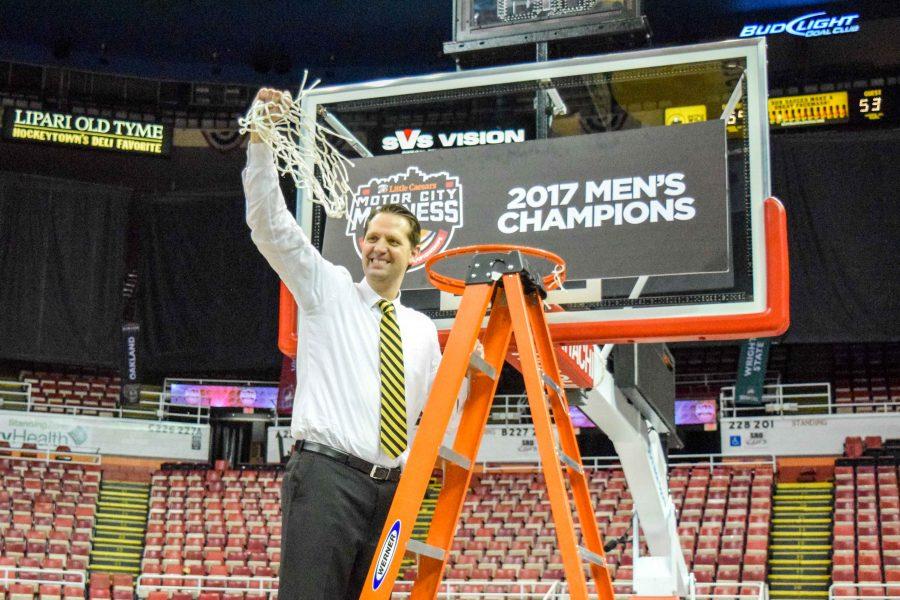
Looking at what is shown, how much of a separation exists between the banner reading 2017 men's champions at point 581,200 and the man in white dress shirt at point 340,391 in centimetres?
127

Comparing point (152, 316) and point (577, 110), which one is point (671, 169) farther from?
point (152, 316)

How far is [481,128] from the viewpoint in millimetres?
4766

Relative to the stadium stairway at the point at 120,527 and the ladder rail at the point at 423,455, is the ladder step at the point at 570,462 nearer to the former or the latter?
the ladder rail at the point at 423,455

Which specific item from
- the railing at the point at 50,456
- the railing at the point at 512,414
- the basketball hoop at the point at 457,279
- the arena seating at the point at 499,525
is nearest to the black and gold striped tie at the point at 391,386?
the basketball hoop at the point at 457,279

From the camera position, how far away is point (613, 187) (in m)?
4.38

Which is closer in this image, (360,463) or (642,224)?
(360,463)

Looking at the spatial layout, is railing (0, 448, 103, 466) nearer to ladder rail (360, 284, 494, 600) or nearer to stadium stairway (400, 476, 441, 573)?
stadium stairway (400, 476, 441, 573)

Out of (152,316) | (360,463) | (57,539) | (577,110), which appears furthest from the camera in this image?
(152,316)

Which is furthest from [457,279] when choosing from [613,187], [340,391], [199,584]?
[199,584]

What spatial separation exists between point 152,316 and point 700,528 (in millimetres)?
12388

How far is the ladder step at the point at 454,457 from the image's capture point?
9.80 ft

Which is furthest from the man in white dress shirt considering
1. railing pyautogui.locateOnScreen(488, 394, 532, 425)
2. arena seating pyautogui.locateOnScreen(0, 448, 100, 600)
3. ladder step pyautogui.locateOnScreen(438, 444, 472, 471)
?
railing pyautogui.locateOnScreen(488, 394, 532, 425)

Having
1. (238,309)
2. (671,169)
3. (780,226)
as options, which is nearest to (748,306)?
(780,226)

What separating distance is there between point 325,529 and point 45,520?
1742cm
